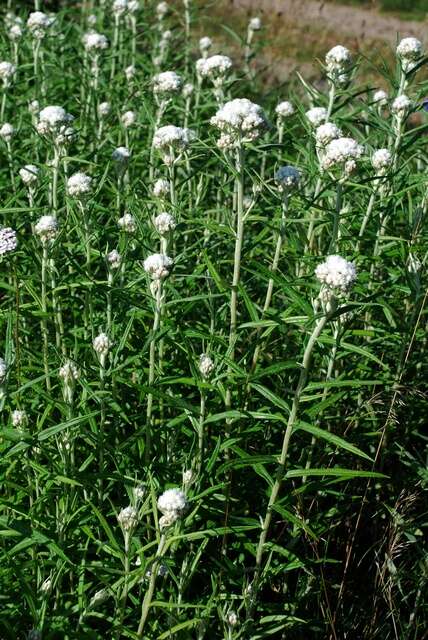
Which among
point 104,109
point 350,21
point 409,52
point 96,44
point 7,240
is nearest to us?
point 7,240

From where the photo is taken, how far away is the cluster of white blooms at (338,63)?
3812mm

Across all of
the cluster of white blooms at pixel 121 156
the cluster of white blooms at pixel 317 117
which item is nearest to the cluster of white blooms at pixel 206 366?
the cluster of white blooms at pixel 121 156

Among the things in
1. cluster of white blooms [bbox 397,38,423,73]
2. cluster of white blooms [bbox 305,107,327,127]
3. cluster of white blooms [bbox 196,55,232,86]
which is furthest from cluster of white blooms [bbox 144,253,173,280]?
cluster of white blooms [bbox 397,38,423,73]

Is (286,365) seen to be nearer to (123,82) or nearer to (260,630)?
(260,630)

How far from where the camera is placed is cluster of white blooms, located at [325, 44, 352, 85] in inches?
150

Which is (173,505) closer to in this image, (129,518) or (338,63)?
(129,518)

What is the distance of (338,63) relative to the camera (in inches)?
152

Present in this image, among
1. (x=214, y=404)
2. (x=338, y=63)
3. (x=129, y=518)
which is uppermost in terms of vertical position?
(x=338, y=63)

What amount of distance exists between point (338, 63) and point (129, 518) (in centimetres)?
234

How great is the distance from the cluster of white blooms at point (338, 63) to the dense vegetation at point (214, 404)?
0.04 feet

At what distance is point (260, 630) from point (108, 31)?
16.4ft

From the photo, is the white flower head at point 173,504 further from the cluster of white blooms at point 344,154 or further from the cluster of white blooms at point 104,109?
the cluster of white blooms at point 104,109

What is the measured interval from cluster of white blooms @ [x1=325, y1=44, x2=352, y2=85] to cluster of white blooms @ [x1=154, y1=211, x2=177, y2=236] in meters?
1.29

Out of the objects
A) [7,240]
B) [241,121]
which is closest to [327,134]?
[241,121]
